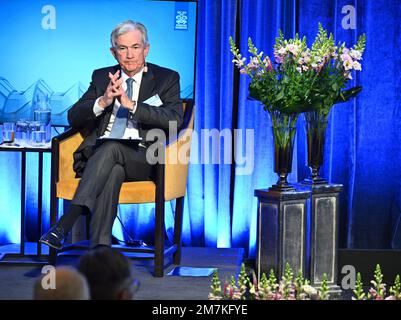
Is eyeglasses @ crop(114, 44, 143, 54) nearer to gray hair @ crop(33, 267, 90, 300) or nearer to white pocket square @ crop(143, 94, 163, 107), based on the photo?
white pocket square @ crop(143, 94, 163, 107)

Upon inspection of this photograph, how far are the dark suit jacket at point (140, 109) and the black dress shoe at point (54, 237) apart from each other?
519 mm

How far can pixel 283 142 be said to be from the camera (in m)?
3.96

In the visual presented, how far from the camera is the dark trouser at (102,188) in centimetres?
399

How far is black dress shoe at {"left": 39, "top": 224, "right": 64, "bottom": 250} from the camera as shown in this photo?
12.5ft

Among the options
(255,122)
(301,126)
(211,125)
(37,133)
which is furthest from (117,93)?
(301,126)

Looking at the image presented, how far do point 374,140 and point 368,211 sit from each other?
0.46 meters

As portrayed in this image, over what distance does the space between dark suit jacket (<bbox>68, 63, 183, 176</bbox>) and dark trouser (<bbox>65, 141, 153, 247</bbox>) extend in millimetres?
216

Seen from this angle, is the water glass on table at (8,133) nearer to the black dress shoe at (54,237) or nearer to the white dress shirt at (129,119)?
the white dress shirt at (129,119)

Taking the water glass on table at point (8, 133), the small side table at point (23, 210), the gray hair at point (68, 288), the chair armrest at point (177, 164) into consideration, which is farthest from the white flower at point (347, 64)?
the gray hair at point (68, 288)

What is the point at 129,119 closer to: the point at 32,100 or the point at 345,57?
the point at 32,100

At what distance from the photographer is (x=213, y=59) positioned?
5.17 m

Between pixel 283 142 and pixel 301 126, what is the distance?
1218 mm
